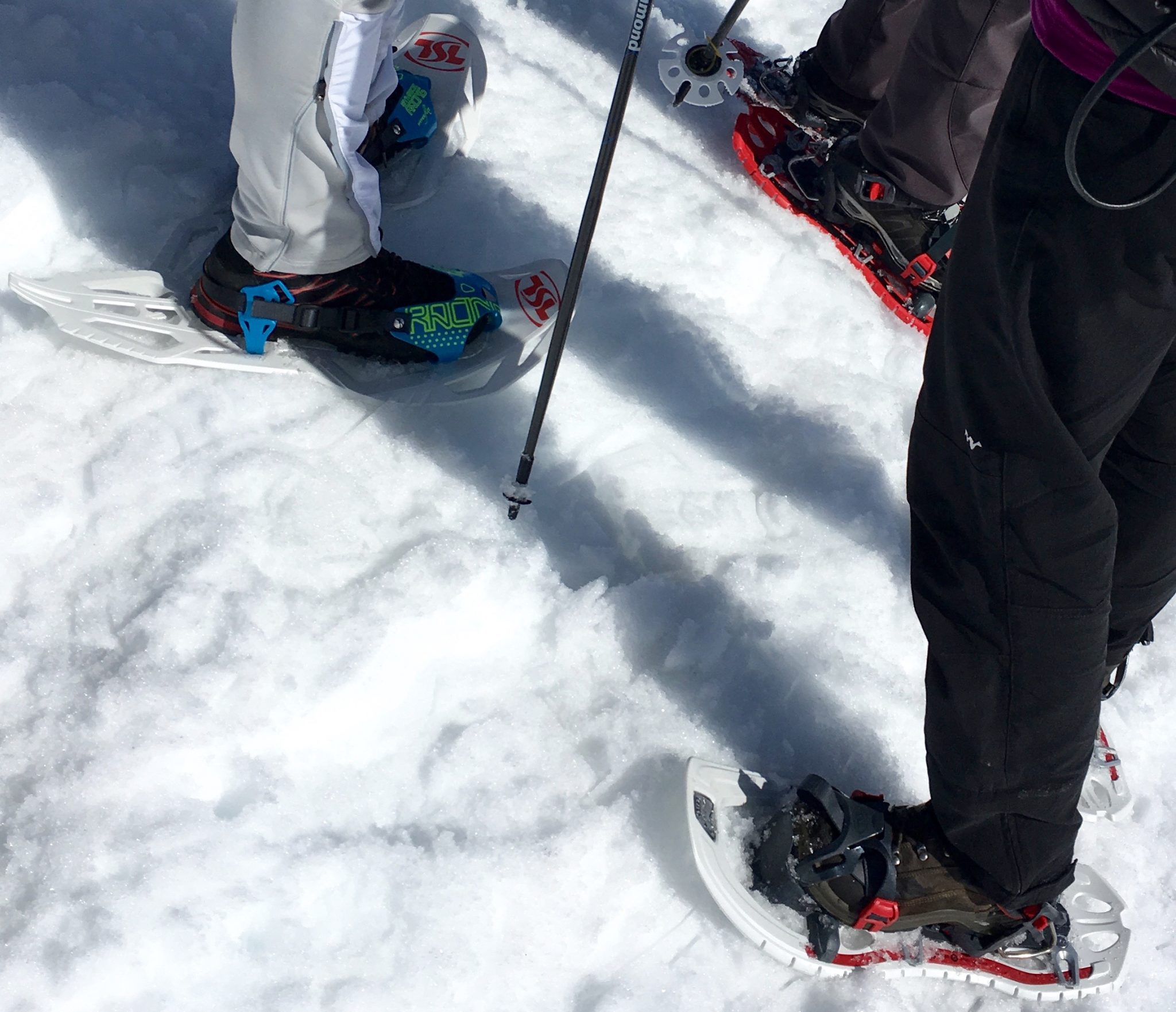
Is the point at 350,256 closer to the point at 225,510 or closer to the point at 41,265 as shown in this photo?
the point at 225,510

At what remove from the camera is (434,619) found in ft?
6.05

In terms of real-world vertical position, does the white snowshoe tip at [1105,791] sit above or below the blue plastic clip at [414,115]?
below

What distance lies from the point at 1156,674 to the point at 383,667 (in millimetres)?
1728

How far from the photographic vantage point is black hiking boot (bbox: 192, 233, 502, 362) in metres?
2.06

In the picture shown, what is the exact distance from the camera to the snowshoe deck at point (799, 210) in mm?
2674

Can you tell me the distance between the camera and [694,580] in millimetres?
2047

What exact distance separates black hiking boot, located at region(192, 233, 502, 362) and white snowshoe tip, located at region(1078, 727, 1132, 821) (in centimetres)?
166

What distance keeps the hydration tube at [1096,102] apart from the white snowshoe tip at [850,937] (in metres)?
1.15

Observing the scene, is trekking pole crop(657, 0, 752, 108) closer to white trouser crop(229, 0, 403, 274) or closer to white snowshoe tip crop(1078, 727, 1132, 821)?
white trouser crop(229, 0, 403, 274)

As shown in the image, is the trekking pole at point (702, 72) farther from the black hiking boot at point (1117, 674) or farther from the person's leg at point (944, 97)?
the black hiking boot at point (1117, 674)

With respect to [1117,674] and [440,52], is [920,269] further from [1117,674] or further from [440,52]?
[440,52]

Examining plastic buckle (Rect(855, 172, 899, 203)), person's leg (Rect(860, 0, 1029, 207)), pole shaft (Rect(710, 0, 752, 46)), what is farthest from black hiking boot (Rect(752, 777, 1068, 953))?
pole shaft (Rect(710, 0, 752, 46))


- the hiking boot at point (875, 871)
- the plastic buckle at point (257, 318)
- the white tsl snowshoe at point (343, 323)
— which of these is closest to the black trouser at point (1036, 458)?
the hiking boot at point (875, 871)

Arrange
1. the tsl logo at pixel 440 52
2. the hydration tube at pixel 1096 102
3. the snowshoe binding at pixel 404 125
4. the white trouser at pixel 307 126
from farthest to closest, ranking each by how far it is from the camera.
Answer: the tsl logo at pixel 440 52, the snowshoe binding at pixel 404 125, the white trouser at pixel 307 126, the hydration tube at pixel 1096 102
